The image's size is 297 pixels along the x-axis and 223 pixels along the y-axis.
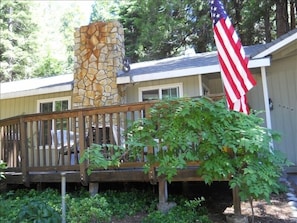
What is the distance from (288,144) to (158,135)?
457cm

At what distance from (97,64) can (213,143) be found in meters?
5.31

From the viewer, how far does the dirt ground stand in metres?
4.43

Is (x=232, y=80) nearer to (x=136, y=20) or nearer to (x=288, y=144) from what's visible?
(x=288, y=144)

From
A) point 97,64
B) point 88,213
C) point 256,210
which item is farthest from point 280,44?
point 88,213

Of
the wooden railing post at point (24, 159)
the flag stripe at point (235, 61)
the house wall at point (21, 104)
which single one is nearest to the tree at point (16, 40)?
the house wall at point (21, 104)

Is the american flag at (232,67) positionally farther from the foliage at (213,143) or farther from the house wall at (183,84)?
the house wall at (183,84)

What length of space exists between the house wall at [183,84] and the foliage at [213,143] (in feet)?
11.1

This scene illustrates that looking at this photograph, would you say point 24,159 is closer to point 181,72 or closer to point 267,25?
point 181,72

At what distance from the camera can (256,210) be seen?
486 cm

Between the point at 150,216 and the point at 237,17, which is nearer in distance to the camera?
the point at 150,216

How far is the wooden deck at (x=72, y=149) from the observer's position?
4980 mm

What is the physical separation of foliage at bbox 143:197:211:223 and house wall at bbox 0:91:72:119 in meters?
5.63

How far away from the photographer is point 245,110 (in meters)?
4.29

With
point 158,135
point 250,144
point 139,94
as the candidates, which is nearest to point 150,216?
point 158,135
